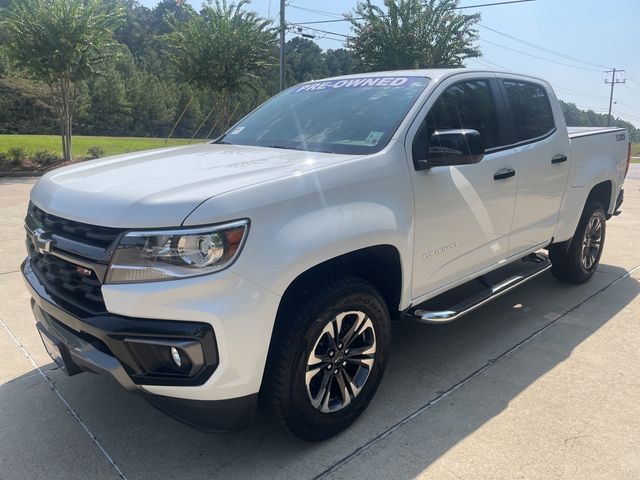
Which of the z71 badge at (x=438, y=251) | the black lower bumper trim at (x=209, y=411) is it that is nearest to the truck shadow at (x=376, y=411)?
the black lower bumper trim at (x=209, y=411)

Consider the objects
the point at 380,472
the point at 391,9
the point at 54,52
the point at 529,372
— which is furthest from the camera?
the point at 391,9

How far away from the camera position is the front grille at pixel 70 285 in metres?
2.21

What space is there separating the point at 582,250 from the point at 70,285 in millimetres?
4447

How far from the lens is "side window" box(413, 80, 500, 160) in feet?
10.1

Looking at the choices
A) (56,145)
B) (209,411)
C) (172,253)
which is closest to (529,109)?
(172,253)

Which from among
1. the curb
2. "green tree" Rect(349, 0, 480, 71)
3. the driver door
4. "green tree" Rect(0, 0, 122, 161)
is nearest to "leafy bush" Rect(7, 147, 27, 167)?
the curb

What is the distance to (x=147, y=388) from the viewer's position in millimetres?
2178

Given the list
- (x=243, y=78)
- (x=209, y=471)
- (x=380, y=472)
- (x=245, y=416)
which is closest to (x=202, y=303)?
(x=245, y=416)

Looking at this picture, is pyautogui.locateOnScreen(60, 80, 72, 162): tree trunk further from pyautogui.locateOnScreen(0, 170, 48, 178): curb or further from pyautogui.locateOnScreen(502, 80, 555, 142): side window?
pyautogui.locateOnScreen(502, 80, 555, 142): side window

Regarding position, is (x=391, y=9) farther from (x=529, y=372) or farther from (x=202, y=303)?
(x=202, y=303)

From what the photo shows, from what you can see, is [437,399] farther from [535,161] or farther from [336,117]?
[535,161]

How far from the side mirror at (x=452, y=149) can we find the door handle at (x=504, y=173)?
0.57 metres

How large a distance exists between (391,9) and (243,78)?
590 cm

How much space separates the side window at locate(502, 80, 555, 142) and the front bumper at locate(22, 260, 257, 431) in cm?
283
